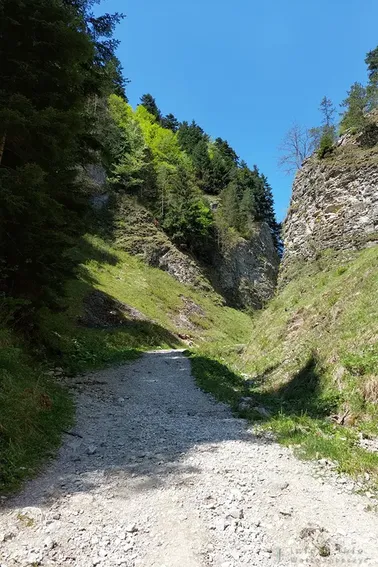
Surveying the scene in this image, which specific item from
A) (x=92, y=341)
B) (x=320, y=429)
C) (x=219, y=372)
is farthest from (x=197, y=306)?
(x=320, y=429)

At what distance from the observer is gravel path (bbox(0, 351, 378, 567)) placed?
321cm

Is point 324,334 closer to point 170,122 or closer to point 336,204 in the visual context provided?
point 336,204

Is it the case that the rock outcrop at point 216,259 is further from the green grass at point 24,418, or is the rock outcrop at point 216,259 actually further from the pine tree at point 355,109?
the green grass at point 24,418

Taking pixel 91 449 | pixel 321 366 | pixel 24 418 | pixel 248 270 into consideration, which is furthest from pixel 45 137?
pixel 248 270

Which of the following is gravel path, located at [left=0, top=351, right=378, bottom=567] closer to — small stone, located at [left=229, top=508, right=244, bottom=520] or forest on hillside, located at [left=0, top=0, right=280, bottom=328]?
small stone, located at [left=229, top=508, right=244, bottom=520]

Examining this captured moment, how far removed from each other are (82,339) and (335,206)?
574 inches

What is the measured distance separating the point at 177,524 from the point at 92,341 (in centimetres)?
1480

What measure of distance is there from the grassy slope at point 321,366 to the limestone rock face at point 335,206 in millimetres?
1331

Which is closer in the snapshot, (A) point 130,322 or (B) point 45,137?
(B) point 45,137

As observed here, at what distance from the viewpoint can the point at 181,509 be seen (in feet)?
12.7

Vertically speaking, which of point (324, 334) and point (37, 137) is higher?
point (37, 137)

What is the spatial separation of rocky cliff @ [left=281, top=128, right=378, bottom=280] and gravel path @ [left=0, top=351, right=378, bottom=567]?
46.6ft

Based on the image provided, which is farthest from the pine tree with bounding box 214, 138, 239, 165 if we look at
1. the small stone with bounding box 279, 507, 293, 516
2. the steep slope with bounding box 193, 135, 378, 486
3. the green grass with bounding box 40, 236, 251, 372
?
the small stone with bounding box 279, 507, 293, 516

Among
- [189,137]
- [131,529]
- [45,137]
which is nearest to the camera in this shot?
[131,529]
